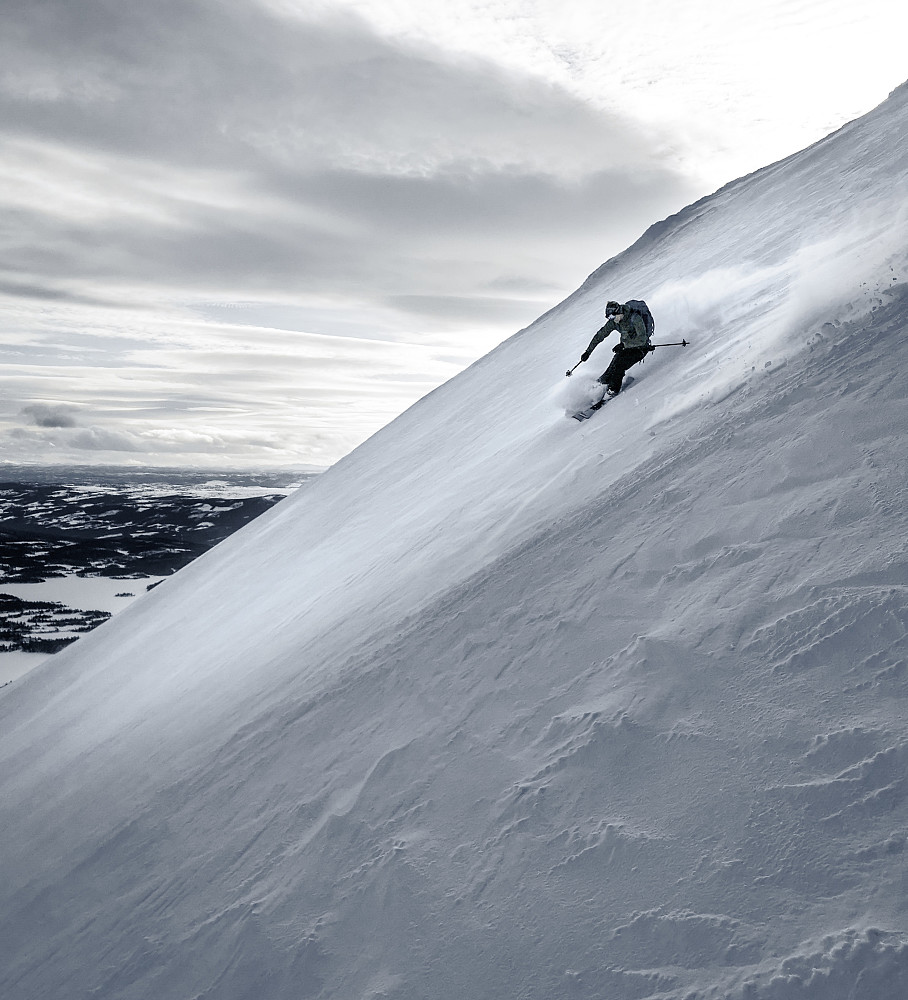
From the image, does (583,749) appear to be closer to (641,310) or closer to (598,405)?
(598,405)

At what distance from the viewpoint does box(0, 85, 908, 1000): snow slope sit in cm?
264

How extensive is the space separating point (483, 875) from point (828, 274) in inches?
243

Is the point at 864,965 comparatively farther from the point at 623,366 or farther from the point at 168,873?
the point at 623,366

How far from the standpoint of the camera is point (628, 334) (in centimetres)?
878

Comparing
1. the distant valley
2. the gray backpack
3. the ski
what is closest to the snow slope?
the ski

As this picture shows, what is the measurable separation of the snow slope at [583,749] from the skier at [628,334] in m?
0.52

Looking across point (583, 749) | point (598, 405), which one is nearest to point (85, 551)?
point (598, 405)

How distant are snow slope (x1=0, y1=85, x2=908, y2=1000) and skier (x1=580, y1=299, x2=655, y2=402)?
516 millimetres

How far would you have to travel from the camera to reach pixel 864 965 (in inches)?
87.2

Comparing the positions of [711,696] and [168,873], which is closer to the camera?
[711,696]

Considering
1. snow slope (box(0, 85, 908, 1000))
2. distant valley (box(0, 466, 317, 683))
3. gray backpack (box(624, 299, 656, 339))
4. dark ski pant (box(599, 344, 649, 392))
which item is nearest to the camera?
snow slope (box(0, 85, 908, 1000))

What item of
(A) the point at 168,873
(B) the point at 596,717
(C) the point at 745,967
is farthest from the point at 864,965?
(A) the point at 168,873

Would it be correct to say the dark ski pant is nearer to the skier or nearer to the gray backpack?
the skier

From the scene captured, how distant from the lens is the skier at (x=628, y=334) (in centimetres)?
873
